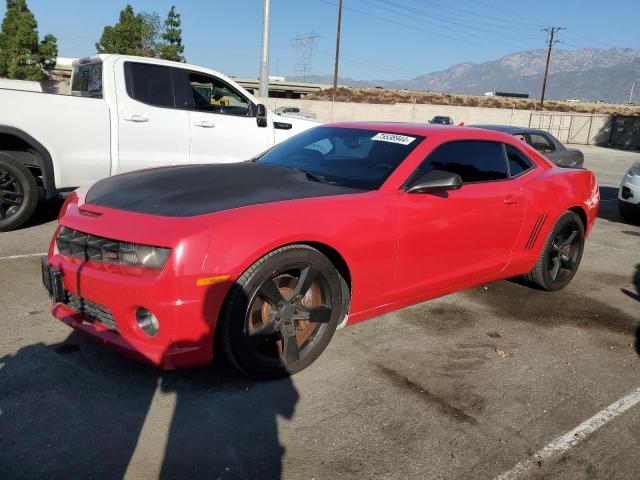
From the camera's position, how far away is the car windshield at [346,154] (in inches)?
149

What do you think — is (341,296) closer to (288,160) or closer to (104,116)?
(288,160)

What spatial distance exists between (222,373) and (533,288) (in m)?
3.35

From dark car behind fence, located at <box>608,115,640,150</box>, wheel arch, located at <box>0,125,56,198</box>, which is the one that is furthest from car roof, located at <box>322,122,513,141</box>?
dark car behind fence, located at <box>608,115,640,150</box>

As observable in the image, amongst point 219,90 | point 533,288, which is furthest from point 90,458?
point 219,90

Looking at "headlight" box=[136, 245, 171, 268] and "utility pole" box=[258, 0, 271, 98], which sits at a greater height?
"utility pole" box=[258, 0, 271, 98]

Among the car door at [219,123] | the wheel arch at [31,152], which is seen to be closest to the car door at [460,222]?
the car door at [219,123]

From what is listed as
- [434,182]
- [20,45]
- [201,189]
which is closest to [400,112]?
[20,45]

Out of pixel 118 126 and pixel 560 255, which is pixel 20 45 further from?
pixel 560 255

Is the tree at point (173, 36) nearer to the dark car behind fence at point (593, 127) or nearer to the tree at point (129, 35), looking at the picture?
the tree at point (129, 35)

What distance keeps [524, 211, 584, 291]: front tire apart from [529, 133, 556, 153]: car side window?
657cm

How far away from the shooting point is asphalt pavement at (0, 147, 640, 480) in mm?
2500

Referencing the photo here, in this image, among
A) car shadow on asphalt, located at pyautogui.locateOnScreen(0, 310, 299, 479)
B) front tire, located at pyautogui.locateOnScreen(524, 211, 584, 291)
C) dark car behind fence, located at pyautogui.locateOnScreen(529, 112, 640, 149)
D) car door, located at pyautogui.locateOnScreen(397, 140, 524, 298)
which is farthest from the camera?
dark car behind fence, located at pyautogui.locateOnScreen(529, 112, 640, 149)

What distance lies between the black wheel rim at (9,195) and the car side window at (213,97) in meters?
2.21

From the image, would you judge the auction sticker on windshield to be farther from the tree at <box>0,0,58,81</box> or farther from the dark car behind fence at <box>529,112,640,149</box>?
the tree at <box>0,0,58,81</box>
